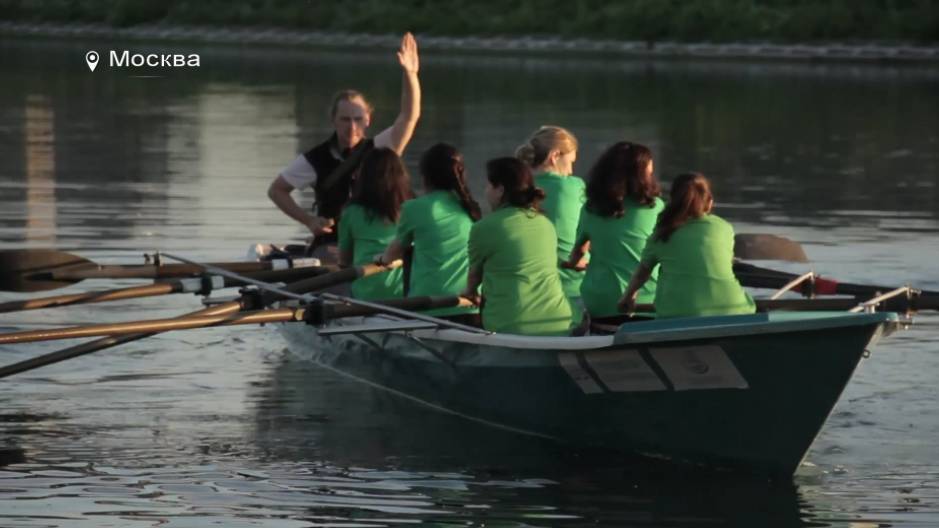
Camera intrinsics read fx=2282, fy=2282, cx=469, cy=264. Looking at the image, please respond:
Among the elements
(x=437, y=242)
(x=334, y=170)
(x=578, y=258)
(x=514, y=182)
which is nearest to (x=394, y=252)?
(x=437, y=242)

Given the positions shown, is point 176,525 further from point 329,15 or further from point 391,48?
point 329,15

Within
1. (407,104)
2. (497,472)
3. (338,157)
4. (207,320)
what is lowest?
(497,472)

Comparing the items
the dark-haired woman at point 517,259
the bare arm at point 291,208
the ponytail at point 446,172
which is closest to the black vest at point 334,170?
the bare arm at point 291,208

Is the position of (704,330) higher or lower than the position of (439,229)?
lower

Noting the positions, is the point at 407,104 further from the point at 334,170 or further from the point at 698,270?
the point at 698,270

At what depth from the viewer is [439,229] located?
476 inches

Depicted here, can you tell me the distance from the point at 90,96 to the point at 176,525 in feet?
107

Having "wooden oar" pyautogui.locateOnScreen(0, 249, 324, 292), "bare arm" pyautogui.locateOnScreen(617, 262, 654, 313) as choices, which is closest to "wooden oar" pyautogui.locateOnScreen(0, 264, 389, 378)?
"wooden oar" pyautogui.locateOnScreen(0, 249, 324, 292)

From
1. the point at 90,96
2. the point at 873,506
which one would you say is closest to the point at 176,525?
the point at 873,506

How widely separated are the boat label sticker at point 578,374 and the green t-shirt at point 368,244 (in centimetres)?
206

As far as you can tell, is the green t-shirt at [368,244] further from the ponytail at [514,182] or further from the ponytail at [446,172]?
the ponytail at [514,182]

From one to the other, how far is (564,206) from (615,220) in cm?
99

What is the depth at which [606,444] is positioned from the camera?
1134 cm

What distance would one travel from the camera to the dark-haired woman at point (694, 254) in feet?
35.6
